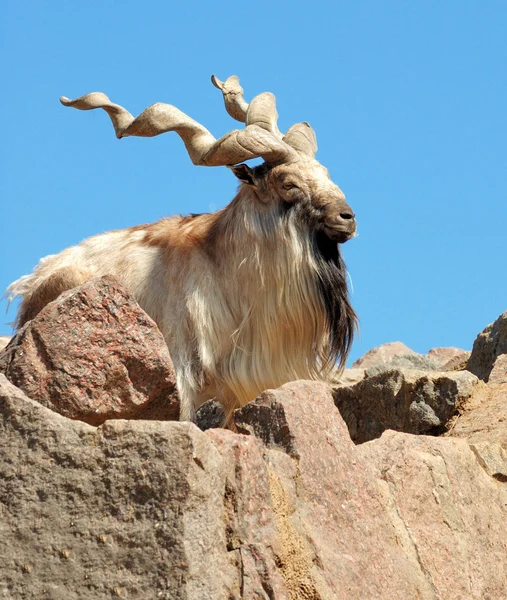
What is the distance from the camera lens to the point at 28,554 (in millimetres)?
4188

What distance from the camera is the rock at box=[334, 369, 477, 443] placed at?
24.5 feet

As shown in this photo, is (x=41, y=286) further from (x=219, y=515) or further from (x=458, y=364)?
(x=219, y=515)

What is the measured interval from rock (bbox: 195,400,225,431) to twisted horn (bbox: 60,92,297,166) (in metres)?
2.03

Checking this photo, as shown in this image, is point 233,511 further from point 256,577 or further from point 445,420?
point 445,420

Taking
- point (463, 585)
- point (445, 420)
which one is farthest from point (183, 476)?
point (445, 420)

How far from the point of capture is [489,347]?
9.02 metres

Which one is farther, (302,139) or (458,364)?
(302,139)

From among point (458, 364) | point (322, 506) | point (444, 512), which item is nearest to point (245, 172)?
point (458, 364)

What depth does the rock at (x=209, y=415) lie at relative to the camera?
1007 cm

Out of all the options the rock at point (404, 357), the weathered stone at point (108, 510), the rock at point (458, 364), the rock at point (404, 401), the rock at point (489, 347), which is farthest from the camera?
the rock at point (404, 357)

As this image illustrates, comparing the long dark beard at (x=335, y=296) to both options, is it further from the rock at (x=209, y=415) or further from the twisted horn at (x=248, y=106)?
the twisted horn at (x=248, y=106)

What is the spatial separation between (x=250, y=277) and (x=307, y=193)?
2.65 ft

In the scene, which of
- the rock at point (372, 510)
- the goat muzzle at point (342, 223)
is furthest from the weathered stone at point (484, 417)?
the goat muzzle at point (342, 223)

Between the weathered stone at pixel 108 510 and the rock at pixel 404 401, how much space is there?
126 inches
